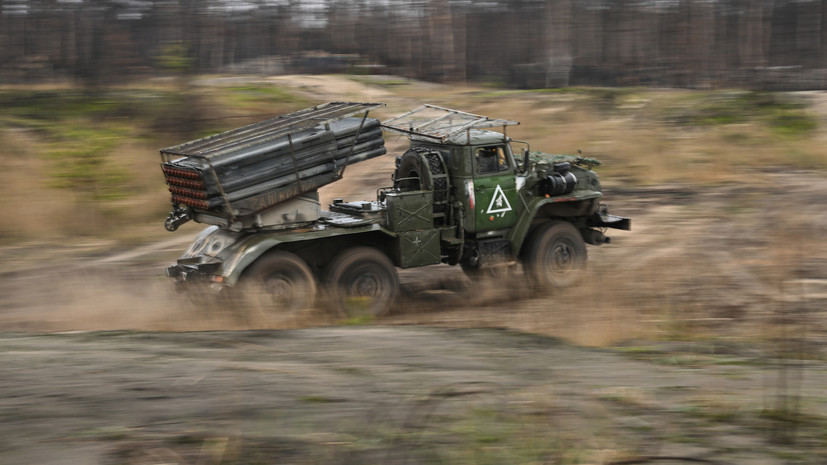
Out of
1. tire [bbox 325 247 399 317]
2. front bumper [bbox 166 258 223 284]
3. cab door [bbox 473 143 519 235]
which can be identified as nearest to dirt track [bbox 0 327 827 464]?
front bumper [bbox 166 258 223 284]

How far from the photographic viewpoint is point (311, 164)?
11.1 metres

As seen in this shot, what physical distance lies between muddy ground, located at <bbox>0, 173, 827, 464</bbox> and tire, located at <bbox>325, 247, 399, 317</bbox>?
34 centimetres

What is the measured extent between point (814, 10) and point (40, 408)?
126ft

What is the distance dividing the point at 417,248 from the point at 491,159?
1.81m

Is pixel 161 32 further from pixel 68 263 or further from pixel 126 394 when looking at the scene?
pixel 126 394

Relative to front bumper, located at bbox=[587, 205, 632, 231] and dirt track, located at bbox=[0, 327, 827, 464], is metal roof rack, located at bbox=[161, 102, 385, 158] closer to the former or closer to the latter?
dirt track, located at bbox=[0, 327, 827, 464]

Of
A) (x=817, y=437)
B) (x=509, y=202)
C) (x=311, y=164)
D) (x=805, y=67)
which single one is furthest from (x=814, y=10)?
(x=817, y=437)

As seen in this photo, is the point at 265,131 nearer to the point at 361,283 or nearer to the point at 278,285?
the point at 278,285

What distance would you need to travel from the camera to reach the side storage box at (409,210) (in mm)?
11562

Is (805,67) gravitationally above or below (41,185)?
above

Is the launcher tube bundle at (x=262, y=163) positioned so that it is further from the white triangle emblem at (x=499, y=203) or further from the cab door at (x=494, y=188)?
the white triangle emblem at (x=499, y=203)

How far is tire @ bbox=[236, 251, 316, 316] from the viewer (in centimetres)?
1061

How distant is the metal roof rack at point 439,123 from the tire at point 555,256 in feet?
5.97

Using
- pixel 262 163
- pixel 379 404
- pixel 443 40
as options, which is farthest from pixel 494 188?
pixel 443 40
